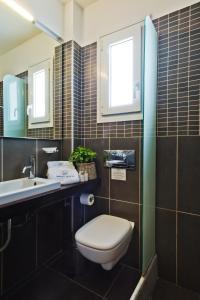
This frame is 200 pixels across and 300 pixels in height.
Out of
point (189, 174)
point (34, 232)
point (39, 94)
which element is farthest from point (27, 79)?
point (189, 174)

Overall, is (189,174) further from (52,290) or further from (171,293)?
(52,290)

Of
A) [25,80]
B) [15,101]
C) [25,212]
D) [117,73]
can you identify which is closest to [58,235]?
[25,212]

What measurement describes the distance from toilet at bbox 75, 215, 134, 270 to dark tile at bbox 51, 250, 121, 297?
200 millimetres

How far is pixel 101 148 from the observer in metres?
1.76

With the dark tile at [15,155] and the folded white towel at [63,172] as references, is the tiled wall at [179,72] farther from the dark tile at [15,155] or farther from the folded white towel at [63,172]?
the dark tile at [15,155]

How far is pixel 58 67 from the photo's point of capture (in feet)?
5.83

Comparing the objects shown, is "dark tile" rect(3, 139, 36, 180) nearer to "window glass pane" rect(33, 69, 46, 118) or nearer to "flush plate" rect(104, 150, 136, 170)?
"window glass pane" rect(33, 69, 46, 118)

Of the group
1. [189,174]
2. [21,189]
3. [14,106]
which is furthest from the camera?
[14,106]

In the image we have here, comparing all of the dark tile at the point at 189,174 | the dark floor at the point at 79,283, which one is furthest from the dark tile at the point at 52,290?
the dark tile at the point at 189,174

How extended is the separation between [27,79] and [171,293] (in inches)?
84.8

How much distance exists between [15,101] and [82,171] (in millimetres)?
860

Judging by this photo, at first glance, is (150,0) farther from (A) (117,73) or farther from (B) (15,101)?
(B) (15,101)

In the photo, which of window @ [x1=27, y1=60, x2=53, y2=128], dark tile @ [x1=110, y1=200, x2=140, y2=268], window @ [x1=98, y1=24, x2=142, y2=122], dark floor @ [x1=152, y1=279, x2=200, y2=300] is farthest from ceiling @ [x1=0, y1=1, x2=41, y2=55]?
dark floor @ [x1=152, y1=279, x2=200, y2=300]

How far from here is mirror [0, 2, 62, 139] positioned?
140 cm
